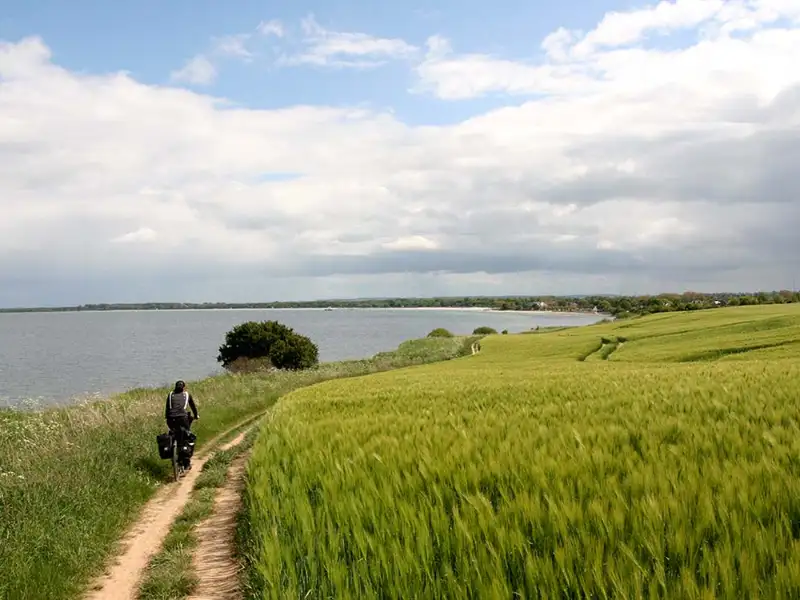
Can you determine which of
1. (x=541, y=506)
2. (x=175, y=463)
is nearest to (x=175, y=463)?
(x=175, y=463)

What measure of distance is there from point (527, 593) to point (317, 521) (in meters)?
2.58

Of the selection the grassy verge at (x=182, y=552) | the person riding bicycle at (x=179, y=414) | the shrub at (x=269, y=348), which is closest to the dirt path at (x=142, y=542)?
the grassy verge at (x=182, y=552)

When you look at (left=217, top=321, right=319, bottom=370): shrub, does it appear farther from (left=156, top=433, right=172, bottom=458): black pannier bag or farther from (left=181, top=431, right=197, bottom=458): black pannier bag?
(left=156, top=433, right=172, bottom=458): black pannier bag

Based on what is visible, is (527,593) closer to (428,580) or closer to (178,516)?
(428,580)

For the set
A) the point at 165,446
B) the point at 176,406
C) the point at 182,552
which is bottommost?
the point at 182,552

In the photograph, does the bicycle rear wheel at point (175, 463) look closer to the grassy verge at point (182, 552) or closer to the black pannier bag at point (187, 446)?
the black pannier bag at point (187, 446)

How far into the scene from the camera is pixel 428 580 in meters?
4.10

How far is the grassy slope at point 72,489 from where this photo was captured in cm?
692

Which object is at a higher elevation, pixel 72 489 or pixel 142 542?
pixel 72 489

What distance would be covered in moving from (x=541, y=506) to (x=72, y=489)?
7.98 metres

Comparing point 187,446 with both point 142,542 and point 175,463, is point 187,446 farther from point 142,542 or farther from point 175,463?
point 142,542

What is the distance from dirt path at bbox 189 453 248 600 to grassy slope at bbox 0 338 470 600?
1.32 meters

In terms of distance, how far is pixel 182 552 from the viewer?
7867mm

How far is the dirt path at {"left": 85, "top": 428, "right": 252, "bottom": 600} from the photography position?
7.02 metres
